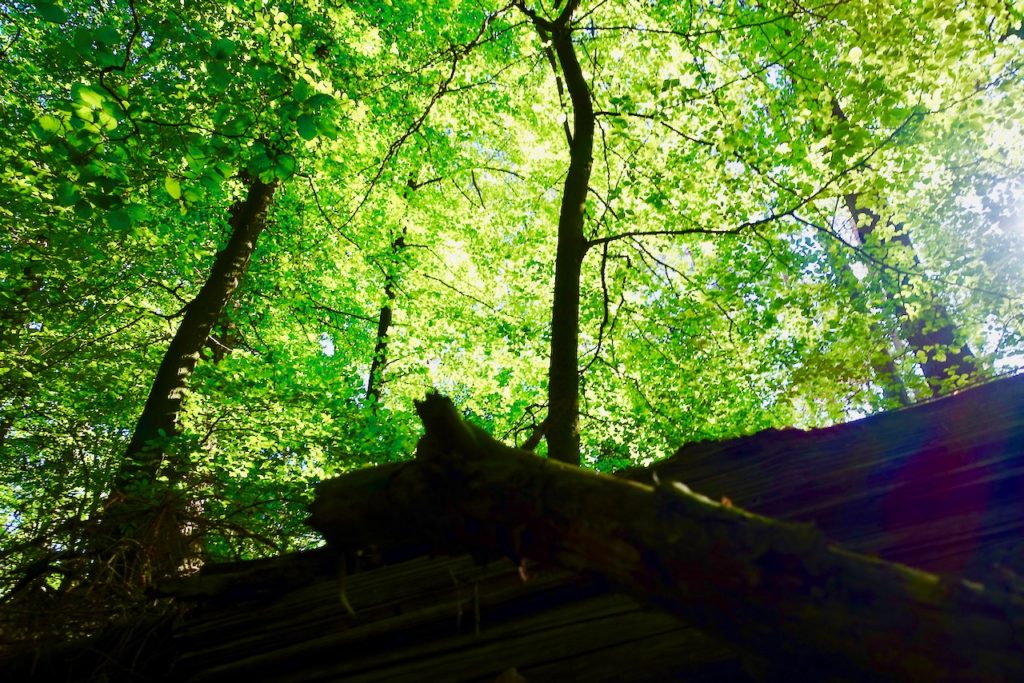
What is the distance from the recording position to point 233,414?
880 cm

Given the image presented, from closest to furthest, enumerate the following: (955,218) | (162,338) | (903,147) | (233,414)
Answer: (903,147) < (233,414) < (162,338) < (955,218)

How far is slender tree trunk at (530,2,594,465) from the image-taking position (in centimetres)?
552

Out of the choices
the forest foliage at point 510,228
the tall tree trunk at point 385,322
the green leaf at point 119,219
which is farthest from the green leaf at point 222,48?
the tall tree trunk at point 385,322

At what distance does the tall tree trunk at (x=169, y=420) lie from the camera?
331 centimetres

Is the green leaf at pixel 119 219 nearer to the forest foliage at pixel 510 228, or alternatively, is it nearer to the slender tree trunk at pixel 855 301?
the forest foliage at pixel 510 228

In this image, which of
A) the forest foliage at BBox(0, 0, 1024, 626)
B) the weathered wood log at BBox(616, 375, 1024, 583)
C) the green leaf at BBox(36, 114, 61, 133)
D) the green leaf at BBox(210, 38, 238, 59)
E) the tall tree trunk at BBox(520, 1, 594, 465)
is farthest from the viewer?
the forest foliage at BBox(0, 0, 1024, 626)

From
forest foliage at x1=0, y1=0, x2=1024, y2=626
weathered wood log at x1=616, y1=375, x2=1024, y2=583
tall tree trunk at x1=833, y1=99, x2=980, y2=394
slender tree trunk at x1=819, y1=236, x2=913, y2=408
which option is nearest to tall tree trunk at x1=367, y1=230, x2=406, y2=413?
forest foliage at x1=0, y1=0, x2=1024, y2=626

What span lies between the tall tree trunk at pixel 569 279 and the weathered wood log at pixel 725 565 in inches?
146

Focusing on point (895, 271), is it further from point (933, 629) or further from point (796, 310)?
point (933, 629)

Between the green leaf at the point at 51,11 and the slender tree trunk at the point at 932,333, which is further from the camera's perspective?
the slender tree trunk at the point at 932,333

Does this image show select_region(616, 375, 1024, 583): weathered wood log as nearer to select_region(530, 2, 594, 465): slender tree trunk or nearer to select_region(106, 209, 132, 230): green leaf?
select_region(530, 2, 594, 465): slender tree trunk

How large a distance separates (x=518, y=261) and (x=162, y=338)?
25.4 ft

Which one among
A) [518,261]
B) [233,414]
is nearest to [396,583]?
[233,414]

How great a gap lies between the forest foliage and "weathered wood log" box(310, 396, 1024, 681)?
3.22 metres
